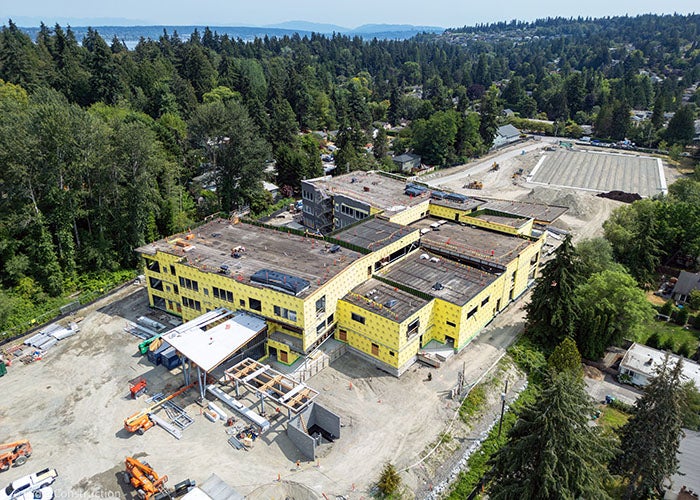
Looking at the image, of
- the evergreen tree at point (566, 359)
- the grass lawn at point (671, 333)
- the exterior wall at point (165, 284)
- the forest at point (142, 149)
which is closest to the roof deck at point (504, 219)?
the forest at point (142, 149)

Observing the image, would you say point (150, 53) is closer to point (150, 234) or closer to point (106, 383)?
point (150, 234)

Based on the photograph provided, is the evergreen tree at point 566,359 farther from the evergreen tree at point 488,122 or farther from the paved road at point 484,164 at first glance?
the evergreen tree at point 488,122

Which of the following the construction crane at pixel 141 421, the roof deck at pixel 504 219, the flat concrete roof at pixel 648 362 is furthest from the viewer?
the roof deck at pixel 504 219

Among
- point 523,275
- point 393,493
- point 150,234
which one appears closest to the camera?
point 393,493

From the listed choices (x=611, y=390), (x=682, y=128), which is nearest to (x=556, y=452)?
(x=611, y=390)

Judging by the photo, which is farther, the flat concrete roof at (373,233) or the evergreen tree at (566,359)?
the flat concrete roof at (373,233)

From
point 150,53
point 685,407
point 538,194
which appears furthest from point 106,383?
point 150,53
